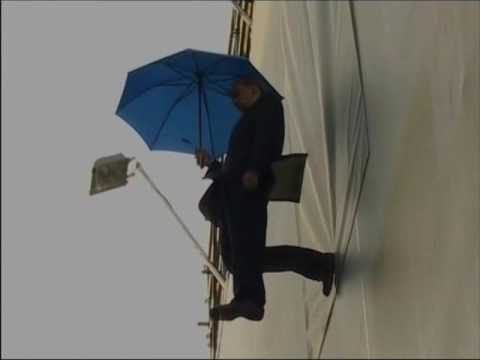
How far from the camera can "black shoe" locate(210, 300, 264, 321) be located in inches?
98.2

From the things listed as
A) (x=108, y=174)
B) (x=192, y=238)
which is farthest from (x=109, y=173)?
(x=192, y=238)

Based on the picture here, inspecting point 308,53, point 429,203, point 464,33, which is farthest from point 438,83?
point 308,53

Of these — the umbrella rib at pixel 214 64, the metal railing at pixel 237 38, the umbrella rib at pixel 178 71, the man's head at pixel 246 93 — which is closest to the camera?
the man's head at pixel 246 93

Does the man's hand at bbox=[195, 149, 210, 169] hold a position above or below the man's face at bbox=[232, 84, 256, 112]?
below

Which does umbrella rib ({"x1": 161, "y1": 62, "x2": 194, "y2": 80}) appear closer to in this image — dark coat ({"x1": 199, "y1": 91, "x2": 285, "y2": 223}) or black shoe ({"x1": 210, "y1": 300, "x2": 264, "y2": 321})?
dark coat ({"x1": 199, "y1": 91, "x2": 285, "y2": 223})

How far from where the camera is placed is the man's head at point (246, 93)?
8.84 ft

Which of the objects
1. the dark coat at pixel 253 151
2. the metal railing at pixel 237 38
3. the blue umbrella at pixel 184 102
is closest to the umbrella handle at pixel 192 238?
the metal railing at pixel 237 38

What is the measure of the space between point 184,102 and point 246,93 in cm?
43

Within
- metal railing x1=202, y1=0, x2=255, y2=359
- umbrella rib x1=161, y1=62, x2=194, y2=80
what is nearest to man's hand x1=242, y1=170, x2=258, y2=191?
umbrella rib x1=161, y1=62, x2=194, y2=80

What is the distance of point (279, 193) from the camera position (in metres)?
2.80

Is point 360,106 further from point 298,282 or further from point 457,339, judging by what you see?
point 298,282

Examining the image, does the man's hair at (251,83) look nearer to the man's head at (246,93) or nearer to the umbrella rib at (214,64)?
the man's head at (246,93)

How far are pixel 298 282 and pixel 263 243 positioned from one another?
1.67 meters

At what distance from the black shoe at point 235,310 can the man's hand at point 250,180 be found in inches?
15.3
